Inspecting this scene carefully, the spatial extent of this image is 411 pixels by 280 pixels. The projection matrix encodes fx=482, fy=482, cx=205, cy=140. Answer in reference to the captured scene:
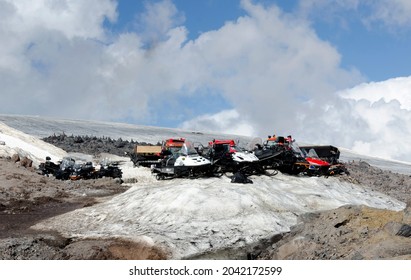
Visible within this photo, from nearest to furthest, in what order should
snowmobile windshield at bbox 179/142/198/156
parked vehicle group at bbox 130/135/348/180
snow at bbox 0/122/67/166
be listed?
1. parked vehicle group at bbox 130/135/348/180
2. snowmobile windshield at bbox 179/142/198/156
3. snow at bbox 0/122/67/166

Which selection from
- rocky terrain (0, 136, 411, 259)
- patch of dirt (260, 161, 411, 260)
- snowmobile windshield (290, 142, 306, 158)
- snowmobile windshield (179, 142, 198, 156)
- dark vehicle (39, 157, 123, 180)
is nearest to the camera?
patch of dirt (260, 161, 411, 260)

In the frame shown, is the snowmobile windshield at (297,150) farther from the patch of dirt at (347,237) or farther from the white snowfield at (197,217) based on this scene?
the patch of dirt at (347,237)

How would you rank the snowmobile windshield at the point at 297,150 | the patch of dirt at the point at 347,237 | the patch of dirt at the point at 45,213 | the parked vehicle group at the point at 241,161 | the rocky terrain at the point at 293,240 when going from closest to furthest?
the patch of dirt at the point at 347,237 < the rocky terrain at the point at 293,240 < the patch of dirt at the point at 45,213 < the parked vehicle group at the point at 241,161 < the snowmobile windshield at the point at 297,150

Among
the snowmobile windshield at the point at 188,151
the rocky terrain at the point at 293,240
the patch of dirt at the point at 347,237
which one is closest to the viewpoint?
the patch of dirt at the point at 347,237

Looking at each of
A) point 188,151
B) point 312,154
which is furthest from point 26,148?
point 312,154

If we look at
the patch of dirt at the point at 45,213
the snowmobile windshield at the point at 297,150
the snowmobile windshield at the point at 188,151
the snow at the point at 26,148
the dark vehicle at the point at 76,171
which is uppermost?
the snowmobile windshield at the point at 297,150

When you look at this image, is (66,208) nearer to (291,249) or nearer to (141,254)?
(141,254)

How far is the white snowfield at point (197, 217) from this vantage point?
12920mm

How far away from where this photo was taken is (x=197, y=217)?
1470 centimetres

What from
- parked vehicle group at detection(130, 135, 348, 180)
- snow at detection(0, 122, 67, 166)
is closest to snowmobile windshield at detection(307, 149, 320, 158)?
parked vehicle group at detection(130, 135, 348, 180)

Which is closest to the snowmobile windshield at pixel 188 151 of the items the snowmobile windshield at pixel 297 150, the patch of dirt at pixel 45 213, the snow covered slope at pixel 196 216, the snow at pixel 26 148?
the patch of dirt at pixel 45 213

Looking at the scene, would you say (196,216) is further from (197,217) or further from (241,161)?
(241,161)

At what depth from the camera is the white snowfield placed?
12920 millimetres

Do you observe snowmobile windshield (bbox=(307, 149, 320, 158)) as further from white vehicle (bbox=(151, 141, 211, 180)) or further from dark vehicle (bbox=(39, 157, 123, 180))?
dark vehicle (bbox=(39, 157, 123, 180))
